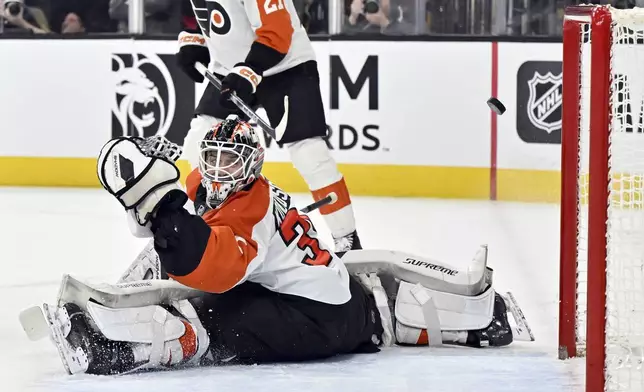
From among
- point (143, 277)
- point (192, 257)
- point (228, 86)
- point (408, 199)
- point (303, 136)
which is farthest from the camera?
point (408, 199)

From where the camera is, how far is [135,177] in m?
2.32

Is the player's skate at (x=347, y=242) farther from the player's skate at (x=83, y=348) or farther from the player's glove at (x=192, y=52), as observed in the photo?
the player's skate at (x=83, y=348)

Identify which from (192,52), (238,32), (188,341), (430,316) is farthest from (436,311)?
(192,52)

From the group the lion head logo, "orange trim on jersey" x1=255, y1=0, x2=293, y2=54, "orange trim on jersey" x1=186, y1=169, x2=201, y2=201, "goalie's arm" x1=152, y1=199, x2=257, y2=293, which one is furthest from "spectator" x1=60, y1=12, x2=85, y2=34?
"goalie's arm" x1=152, y1=199, x2=257, y2=293

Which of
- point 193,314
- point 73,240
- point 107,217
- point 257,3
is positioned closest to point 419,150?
point 107,217

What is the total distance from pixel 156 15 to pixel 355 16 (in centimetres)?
101

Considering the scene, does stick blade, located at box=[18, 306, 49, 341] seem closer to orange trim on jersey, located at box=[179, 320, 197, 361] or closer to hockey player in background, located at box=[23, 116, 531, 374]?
hockey player in background, located at box=[23, 116, 531, 374]

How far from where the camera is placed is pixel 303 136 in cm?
373

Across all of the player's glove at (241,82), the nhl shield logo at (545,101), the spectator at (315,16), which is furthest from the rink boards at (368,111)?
the player's glove at (241,82)

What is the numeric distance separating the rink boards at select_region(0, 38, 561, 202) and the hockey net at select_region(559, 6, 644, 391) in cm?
280

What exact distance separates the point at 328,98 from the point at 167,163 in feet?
11.3

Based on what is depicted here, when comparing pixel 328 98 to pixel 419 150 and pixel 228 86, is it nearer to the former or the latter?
pixel 419 150

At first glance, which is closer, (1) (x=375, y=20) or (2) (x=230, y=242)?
(2) (x=230, y=242)

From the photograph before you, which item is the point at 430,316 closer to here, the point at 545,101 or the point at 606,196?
the point at 606,196
